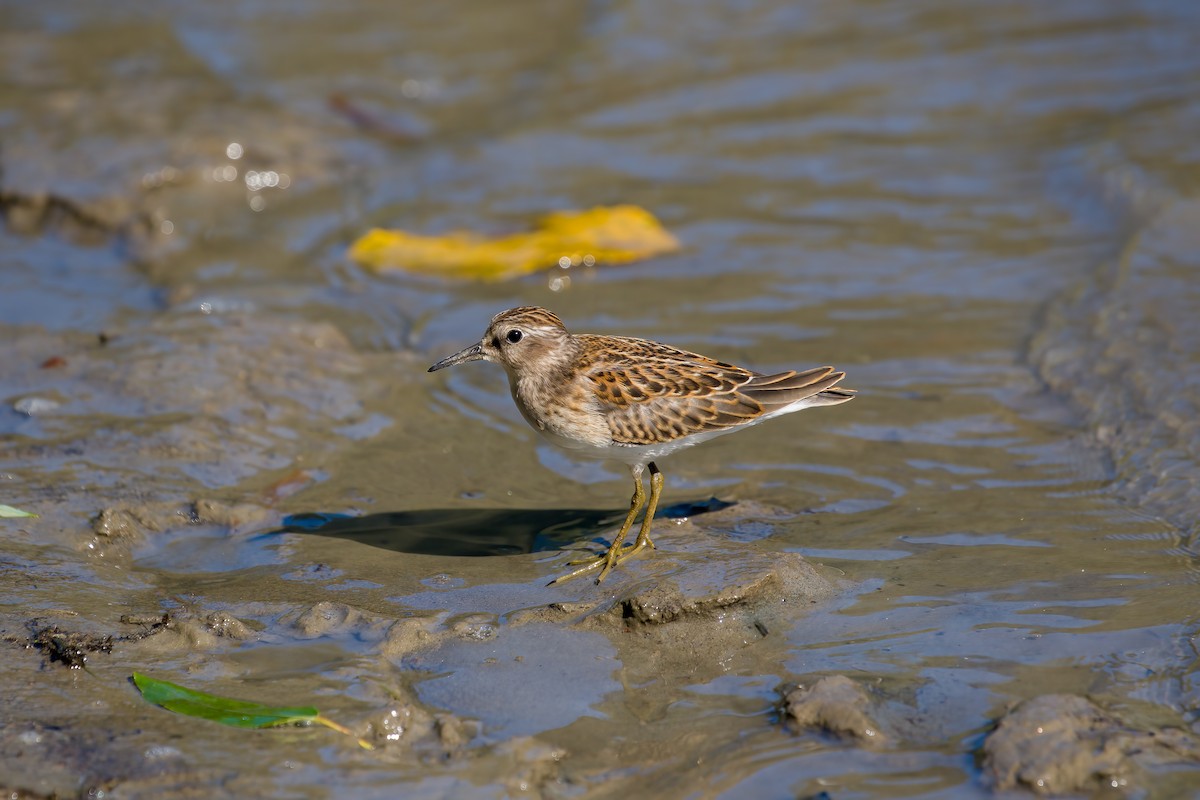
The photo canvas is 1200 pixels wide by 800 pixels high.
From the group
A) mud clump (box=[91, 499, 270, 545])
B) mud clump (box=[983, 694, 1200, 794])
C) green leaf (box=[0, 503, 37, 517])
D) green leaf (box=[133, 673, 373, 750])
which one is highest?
mud clump (box=[983, 694, 1200, 794])

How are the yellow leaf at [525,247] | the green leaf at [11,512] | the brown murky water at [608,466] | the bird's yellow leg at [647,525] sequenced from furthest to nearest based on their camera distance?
the yellow leaf at [525,247] < the green leaf at [11,512] < the bird's yellow leg at [647,525] < the brown murky water at [608,466]

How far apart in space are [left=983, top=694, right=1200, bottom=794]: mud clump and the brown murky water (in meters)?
0.02

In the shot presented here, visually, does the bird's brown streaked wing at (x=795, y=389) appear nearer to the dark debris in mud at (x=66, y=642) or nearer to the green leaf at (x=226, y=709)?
the green leaf at (x=226, y=709)

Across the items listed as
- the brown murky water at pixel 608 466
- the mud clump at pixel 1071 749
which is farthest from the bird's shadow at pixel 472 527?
the mud clump at pixel 1071 749

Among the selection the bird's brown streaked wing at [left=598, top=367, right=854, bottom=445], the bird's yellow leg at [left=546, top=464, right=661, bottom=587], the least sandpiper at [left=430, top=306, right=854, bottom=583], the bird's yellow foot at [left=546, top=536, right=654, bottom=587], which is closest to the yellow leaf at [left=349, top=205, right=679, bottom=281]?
the least sandpiper at [left=430, top=306, right=854, bottom=583]

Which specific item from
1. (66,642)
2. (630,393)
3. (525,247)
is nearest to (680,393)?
(630,393)

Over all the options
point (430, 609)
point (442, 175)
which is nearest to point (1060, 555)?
point (430, 609)

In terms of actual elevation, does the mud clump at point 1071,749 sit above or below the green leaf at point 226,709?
above

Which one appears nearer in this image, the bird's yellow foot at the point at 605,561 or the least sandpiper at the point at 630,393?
the bird's yellow foot at the point at 605,561

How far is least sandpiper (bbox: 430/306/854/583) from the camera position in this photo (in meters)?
6.67

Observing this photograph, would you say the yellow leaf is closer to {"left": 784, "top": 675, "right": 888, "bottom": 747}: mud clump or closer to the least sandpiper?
the least sandpiper

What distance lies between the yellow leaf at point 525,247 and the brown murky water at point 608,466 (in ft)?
0.81

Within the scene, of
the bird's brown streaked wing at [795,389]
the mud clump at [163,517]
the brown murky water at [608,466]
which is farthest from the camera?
the bird's brown streaked wing at [795,389]

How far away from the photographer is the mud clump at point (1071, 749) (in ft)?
15.2
